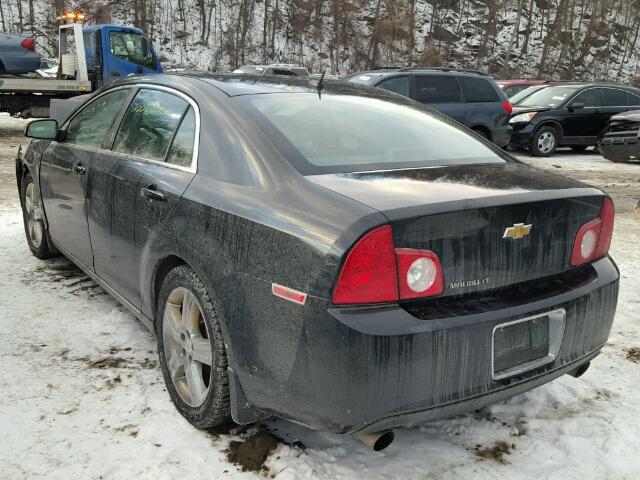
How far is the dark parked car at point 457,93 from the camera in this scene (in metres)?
10.8

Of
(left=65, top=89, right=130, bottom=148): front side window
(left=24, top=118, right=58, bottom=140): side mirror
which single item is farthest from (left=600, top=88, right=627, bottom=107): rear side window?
(left=24, top=118, right=58, bottom=140): side mirror

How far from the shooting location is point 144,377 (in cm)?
304

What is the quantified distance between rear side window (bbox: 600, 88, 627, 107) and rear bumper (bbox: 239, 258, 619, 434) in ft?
43.1

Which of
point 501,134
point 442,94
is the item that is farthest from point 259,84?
point 501,134

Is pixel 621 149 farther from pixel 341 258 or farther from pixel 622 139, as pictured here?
pixel 341 258

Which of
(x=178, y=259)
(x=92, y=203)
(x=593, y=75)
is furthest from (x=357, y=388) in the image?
(x=593, y=75)

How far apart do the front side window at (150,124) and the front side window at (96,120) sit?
192mm

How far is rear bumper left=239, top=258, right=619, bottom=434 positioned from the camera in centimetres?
193

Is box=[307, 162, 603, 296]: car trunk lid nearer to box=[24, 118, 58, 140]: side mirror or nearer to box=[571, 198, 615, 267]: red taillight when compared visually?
box=[571, 198, 615, 267]: red taillight

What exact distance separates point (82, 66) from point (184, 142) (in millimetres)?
13473

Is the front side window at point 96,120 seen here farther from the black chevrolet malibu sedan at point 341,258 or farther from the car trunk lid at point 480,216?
the car trunk lid at point 480,216

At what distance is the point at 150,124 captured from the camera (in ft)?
10.4

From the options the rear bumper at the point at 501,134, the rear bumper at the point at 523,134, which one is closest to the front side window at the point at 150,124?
the rear bumper at the point at 501,134

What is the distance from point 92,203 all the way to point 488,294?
2.31 meters
